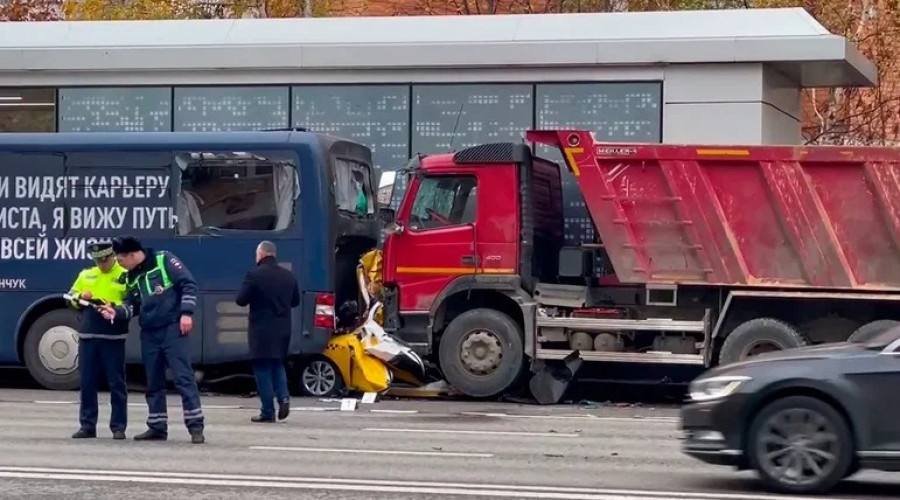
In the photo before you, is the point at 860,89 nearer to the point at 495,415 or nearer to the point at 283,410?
the point at 495,415

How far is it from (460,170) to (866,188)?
4.67m

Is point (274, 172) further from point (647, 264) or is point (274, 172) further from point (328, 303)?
point (647, 264)

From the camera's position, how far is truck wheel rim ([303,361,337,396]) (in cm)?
1838

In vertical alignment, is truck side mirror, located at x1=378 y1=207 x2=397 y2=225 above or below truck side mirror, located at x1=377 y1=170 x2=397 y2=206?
below

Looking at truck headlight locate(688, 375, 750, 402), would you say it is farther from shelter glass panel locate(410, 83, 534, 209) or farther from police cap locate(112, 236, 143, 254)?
shelter glass panel locate(410, 83, 534, 209)

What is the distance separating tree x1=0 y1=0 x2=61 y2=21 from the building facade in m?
12.4

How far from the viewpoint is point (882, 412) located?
10055mm

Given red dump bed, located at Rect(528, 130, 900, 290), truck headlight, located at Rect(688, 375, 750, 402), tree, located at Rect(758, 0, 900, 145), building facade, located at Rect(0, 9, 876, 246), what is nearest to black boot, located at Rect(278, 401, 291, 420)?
red dump bed, located at Rect(528, 130, 900, 290)

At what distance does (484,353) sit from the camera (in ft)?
59.9

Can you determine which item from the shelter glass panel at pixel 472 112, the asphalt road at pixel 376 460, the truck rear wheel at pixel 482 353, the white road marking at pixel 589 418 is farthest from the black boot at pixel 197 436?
the shelter glass panel at pixel 472 112

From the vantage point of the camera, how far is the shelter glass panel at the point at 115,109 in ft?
73.2

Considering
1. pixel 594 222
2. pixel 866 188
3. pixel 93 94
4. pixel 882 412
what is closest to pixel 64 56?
pixel 93 94

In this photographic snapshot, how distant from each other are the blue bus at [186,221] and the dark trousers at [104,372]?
4773 mm

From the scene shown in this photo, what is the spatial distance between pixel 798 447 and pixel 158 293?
5625mm
